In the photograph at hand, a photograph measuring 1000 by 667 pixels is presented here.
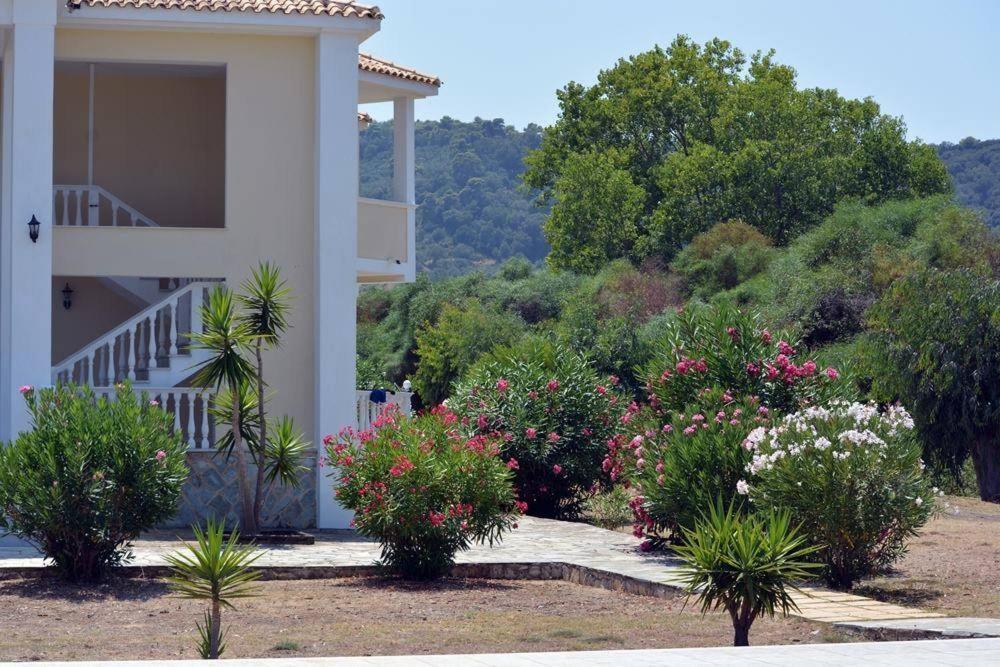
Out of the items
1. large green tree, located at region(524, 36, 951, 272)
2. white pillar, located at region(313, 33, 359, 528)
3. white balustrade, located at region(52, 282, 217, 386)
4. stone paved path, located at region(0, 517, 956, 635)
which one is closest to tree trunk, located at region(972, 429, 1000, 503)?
stone paved path, located at region(0, 517, 956, 635)

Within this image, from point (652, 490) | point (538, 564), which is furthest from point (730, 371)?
point (538, 564)

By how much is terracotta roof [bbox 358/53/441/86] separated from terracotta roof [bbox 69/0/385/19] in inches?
54.6

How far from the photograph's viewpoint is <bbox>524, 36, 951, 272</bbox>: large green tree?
166 ft

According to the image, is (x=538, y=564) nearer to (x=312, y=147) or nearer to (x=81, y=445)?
(x=81, y=445)

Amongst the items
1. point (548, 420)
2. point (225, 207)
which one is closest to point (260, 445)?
point (225, 207)

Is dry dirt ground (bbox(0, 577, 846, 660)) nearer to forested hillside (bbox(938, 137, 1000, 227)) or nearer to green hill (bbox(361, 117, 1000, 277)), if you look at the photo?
green hill (bbox(361, 117, 1000, 277))

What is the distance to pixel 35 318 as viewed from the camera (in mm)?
16125

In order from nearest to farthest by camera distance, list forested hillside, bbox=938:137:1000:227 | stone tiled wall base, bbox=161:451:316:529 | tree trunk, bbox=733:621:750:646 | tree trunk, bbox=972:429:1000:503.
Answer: tree trunk, bbox=733:621:750:646 < stone tiled wall base, bbox=161:451:316:529 < tree trunk, bbox=972:429:1000:503 < forested hillside, bbox=938:137:1000:227

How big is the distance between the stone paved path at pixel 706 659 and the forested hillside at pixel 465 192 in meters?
73.9

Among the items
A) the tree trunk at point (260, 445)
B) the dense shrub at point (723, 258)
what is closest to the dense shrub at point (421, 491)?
the tree trunk at point (260, 445)

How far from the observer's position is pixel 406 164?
19078 mm

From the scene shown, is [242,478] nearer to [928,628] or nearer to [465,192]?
[928,628]

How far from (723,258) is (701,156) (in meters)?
7.39

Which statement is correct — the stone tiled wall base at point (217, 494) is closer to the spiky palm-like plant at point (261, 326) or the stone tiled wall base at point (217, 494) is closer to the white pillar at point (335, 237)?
the white pillar at point (335, 237)
